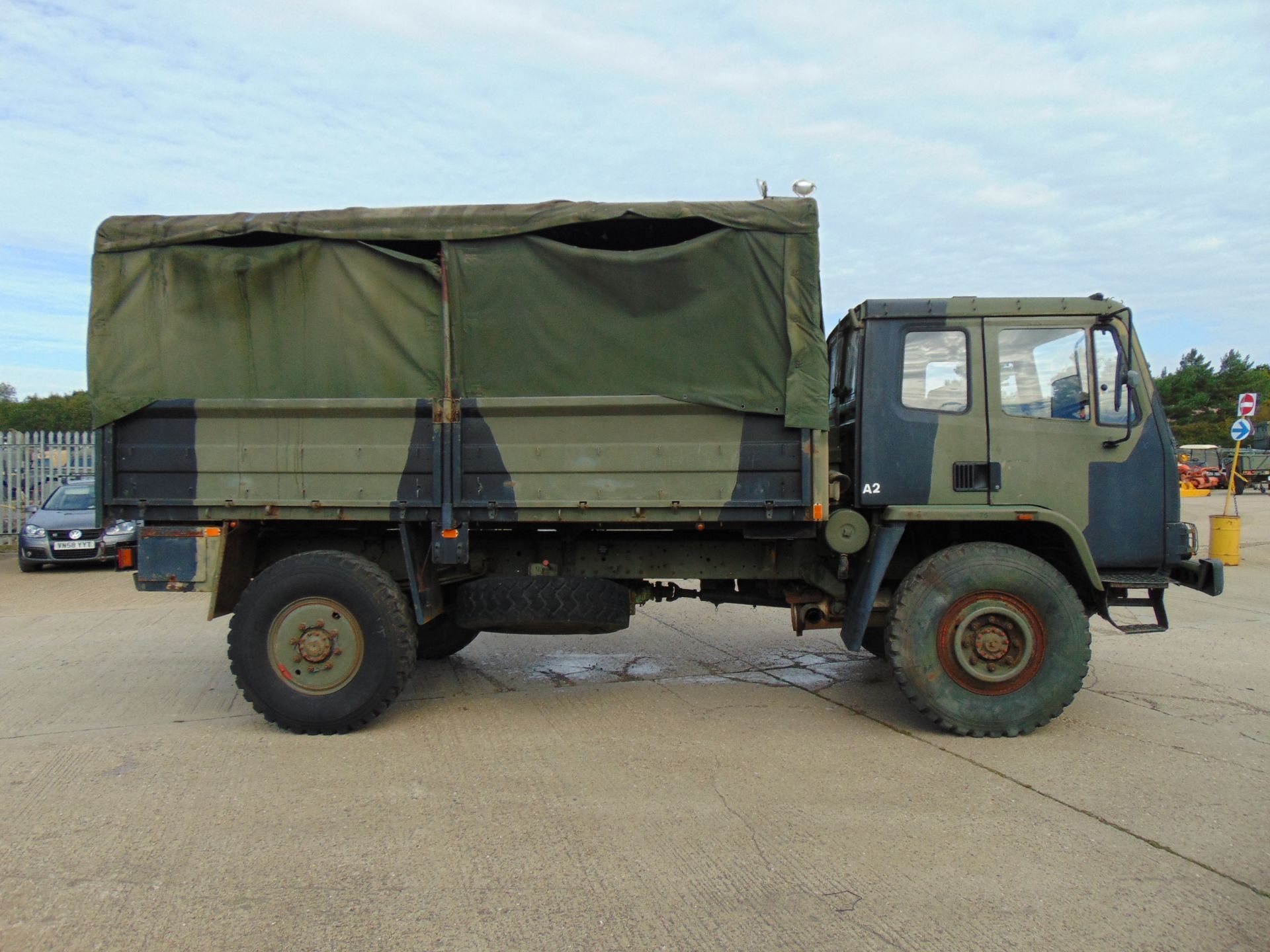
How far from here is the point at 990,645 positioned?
510 centimetres

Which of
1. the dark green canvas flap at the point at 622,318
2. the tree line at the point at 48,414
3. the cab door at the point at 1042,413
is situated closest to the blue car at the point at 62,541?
the dark green canvas flap at the point at 622,318

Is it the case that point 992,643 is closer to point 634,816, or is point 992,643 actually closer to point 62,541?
point 634,816

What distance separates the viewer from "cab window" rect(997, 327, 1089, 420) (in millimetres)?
5293

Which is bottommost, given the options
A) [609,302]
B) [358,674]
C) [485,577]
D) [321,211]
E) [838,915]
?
[838,915]

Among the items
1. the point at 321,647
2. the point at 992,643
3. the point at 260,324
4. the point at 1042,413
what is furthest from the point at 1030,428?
the point at 260,324

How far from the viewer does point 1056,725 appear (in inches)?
209

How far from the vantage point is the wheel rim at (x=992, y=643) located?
5.10 metres

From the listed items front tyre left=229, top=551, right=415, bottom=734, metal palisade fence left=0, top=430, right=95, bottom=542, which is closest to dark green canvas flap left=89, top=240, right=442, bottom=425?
front tyre left=229, top=551, right=415, bottom=734

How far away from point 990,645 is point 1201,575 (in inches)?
56.7

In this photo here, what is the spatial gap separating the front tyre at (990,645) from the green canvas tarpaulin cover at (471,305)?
49.6 inches

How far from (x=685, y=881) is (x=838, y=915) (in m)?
0.59

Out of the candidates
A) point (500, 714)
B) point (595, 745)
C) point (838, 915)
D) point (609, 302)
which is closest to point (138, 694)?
point (500, 714)

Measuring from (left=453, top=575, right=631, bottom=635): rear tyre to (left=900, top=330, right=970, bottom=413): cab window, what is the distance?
222 centimetres

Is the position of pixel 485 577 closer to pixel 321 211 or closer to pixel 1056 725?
pixel 321 211
